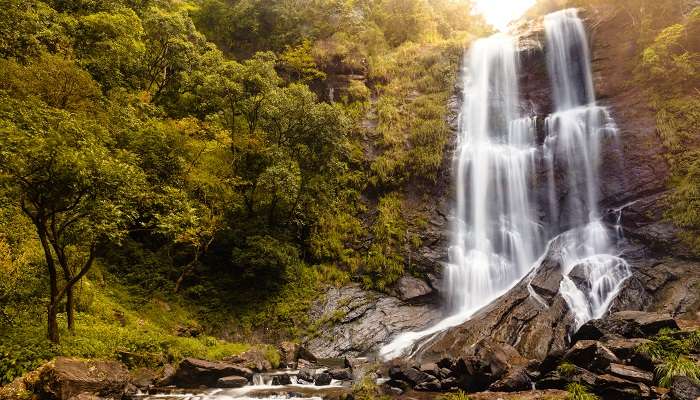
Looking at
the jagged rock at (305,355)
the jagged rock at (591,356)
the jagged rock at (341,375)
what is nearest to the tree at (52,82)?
the jagged rock at (305,355)

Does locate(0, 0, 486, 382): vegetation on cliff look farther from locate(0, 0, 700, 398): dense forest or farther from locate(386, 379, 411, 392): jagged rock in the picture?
locate(386, 379, 411, 392): jagged rock

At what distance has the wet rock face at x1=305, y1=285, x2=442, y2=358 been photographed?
Answer: 17422 millimetres

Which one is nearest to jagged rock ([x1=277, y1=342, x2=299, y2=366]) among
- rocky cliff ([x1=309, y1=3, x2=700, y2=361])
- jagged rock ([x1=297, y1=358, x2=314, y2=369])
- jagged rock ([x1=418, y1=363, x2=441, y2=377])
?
jagged rock ([x1=297, y1=358, x2=314, y2=369])

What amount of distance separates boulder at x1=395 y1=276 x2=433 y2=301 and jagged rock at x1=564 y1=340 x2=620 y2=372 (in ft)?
29.4

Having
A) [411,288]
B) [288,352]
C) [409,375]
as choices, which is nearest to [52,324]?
[288,352]

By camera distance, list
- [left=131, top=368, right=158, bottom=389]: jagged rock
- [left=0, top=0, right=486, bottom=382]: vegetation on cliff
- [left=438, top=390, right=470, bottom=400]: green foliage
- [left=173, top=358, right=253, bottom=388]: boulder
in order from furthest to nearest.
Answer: [left=173, top=358, right=253, bottom=388]: boulder < [left=131, top=368, right=158, bottom=389]: jagged rock < [left=438, top=390, right=470, bottom=400]: green foliage < [left=0, top=0, right=486, bottom=382]: vegetation on cliff

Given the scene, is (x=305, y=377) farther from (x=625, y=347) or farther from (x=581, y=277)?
(x=581, y=277)

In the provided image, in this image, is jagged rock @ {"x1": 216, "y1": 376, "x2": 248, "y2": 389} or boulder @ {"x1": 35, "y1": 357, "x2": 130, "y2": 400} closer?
boulder @ {"x1": 35, "y1": 357, "x2": 130, "y2": 400}

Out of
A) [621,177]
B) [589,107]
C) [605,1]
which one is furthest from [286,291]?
[605,1]

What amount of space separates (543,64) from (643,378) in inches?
930

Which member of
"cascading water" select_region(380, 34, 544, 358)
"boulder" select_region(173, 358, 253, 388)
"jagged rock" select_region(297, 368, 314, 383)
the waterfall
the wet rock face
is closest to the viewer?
"boulder" select_region(173, 358, 253, 388)

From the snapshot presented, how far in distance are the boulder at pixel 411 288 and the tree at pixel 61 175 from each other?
13.1 meters

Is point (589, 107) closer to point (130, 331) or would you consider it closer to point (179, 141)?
point (179, 141)

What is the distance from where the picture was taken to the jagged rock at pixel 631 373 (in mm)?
9477
